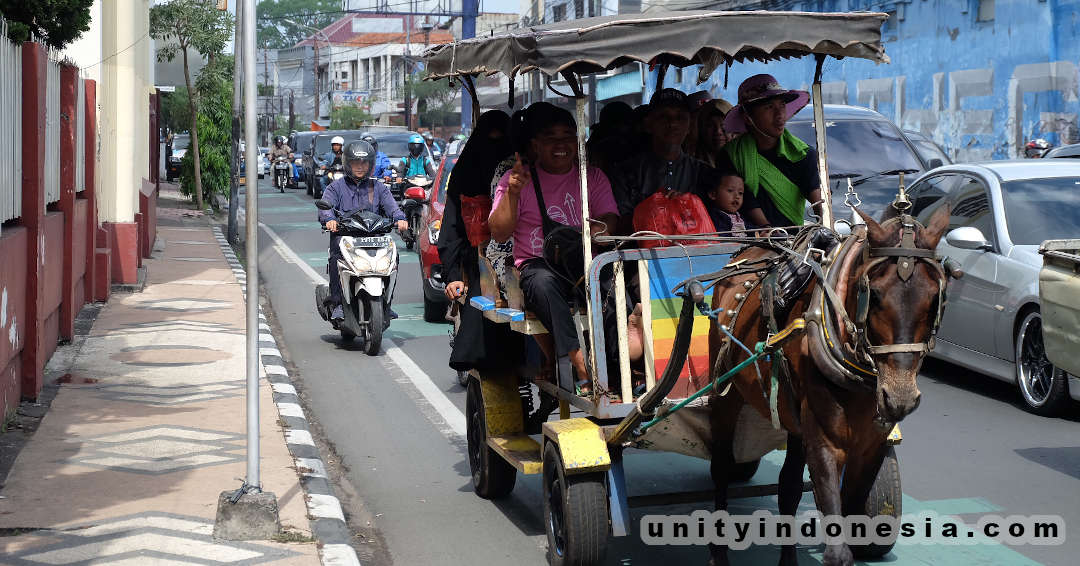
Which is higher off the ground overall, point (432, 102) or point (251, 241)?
point (432, 102)

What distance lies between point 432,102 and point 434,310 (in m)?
62.8

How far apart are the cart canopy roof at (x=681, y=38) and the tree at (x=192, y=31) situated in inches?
1002

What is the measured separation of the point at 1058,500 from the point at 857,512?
2.64m

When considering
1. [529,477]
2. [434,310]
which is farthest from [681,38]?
[434,310]

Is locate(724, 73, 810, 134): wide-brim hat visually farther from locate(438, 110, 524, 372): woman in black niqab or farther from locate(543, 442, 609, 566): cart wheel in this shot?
locate(543, 442, 609, 566): cart wheel

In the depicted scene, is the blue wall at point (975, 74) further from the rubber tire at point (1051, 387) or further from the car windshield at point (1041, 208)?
the rubber tire at point (1051, 387)

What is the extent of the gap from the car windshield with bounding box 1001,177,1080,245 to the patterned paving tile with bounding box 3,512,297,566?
6.35 metres

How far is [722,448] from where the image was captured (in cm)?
566

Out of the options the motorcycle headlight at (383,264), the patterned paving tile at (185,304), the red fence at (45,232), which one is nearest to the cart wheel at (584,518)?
the red fence at (45,232)

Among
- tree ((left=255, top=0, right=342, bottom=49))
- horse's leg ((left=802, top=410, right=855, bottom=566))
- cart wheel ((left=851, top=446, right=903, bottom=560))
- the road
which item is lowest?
the road

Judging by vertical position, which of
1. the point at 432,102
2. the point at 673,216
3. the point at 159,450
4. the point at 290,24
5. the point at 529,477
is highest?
the point at 290,24

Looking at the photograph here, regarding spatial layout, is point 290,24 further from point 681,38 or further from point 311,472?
point 681,38

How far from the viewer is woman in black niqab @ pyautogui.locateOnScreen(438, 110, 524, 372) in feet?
22.2

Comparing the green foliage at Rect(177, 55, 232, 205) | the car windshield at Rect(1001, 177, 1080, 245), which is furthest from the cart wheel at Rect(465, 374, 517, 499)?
→ the green foliage at Rect(177, 55, 232, 205)
